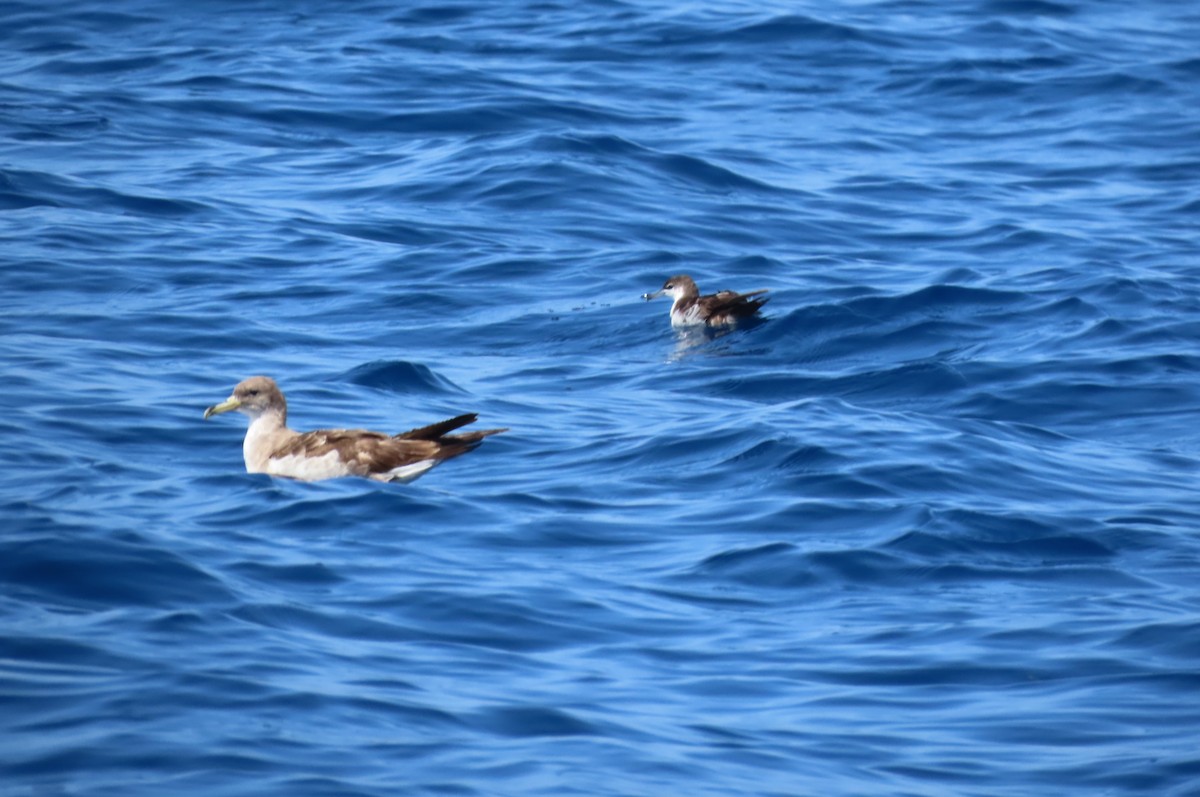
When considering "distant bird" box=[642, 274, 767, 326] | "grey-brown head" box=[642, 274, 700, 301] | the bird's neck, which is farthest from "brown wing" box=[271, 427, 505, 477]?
"grey-brown head" box=[642, 274, 700, 301]

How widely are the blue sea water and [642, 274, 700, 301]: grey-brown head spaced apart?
379 mm

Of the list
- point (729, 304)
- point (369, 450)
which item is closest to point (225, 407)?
point (369, 450)

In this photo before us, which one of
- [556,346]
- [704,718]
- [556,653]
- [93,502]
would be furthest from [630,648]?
[556,346]

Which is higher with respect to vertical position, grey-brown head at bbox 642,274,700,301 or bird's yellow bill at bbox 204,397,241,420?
bird's yellow bill at bbox 204,397,241,420

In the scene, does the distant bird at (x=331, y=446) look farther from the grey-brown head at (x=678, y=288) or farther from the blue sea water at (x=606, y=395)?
the grey-brown head at (x=678, y=288)

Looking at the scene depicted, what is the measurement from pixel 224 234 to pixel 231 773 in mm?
11020

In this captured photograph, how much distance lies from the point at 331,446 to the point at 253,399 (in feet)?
2.56

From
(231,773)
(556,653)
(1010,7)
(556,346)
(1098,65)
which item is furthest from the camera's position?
(1010,7)

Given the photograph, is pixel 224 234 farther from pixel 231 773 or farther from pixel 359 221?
pixel 231 773

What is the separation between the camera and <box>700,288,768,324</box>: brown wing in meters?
15.3

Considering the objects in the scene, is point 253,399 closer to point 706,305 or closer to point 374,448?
point 374,448

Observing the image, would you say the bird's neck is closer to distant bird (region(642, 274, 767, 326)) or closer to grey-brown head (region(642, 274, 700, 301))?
distant bird (region(642, 274, 767, 326))

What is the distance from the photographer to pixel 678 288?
15.8m

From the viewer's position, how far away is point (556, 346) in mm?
14656
